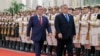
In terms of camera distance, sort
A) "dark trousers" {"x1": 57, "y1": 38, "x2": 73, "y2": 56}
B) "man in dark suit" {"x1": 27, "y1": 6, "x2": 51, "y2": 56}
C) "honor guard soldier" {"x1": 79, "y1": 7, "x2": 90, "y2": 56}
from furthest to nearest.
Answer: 1. "honor guard soldier" {"x1": 79, "y1": 7, "x2": 90, "y2": 56}
2. "man in dark suit" {"x1": 27, "y1": 6, "x2": 51, "y2": 56}
3. "dark trousers" {"x1": 57, "y1": 38, "x2": 73, "y2": 56}

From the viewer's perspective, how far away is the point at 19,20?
14.5 meters

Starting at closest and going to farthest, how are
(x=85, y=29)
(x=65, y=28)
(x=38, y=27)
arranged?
(x=65, y=28)
(x=38, y=27)
(x=85, y=29)

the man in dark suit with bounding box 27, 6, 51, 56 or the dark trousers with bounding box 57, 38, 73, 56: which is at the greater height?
the man in dark suit with bounding box 27, 6, 51, 56

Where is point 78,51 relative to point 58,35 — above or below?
below

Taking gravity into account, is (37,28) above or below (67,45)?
above

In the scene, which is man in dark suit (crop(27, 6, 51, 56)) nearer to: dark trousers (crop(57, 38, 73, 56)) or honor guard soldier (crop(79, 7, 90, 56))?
dark trousers (crop(57, 38, 73, 56))

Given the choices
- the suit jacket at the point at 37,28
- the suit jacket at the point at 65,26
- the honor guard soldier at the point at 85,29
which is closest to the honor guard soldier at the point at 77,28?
the honor guard soldier at the point at 85,29

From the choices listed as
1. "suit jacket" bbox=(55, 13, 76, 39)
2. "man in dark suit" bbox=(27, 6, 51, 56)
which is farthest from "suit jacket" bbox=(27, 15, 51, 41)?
"suit jacket" bbox=(55, 13, 76, 39)

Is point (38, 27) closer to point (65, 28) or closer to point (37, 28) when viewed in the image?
point (37, 28)

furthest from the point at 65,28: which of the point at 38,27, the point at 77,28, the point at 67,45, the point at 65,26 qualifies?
the point at 77,28

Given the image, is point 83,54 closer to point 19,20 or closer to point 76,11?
point 76,11

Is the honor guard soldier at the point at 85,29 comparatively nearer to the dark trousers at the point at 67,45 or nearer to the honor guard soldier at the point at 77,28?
the honor guard soldier at the point at 77,28

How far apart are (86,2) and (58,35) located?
6524mm

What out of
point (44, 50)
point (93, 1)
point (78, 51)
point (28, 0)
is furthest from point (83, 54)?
point (28, 0)
